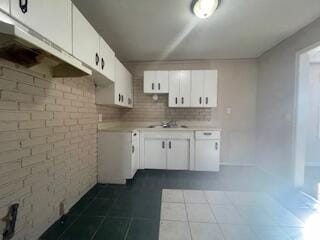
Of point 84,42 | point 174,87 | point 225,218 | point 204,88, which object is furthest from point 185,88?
point 225,218

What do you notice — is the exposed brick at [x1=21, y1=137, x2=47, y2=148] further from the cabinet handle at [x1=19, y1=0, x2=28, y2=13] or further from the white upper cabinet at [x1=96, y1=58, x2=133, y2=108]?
the white upper cabinet at [x1=96, y1=58, x2=133, y2=108]

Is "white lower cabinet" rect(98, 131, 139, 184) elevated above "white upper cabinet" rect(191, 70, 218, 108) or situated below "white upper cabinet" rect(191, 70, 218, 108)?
below

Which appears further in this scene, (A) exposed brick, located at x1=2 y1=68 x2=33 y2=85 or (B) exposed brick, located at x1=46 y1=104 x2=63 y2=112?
(B) exposed brick, located at x1=46 y1=104 x2=63 y2=112

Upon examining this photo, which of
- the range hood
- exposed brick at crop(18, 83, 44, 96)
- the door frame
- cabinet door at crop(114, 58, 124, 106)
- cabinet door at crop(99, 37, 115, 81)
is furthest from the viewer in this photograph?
cabinet door at crop(114, 58, 124, 106)

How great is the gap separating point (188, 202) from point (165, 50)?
2.65 m

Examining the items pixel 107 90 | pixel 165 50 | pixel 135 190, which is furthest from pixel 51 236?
pixel 165 50

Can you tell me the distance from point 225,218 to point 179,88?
7.82 feet

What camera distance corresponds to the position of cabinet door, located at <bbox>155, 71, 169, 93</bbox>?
3395mm

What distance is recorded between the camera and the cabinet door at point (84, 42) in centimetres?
143

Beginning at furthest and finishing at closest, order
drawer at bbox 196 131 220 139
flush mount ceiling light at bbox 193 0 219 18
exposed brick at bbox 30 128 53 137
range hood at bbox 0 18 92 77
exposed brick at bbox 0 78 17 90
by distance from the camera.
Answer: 1. drawer at bbox 196 131 220 139
2. flush mount ceiling light at bbox 193 0 219 18
3. exposed brick at bbox 30 128 53 137
4. exposed brick at bbox 0 78 17 90
5. range hood at bbox 0 18 92 77

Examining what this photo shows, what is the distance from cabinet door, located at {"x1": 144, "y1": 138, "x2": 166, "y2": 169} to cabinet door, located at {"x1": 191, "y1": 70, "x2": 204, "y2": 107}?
1041 millimetres

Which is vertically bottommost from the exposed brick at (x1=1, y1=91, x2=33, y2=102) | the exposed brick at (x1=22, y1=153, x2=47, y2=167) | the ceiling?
the exposed brick at (x1=22, y1=153, x2=47, y2=167)

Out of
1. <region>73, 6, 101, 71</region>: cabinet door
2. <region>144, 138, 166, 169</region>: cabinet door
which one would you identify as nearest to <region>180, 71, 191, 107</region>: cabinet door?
<region>144, 138, 166, 169</region>: cabinet door

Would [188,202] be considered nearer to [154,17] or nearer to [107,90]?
[107,90]
